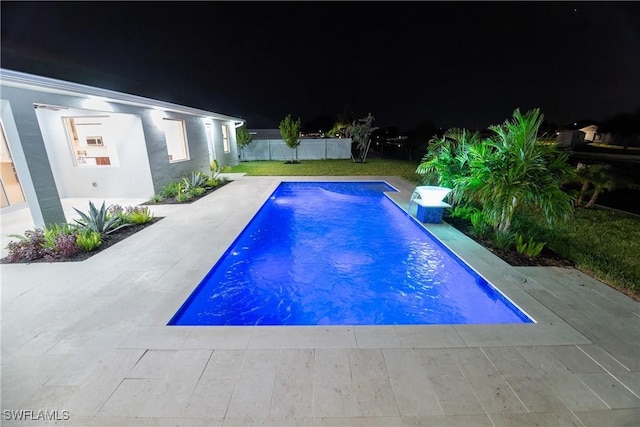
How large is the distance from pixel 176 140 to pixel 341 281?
Result: 398 inches

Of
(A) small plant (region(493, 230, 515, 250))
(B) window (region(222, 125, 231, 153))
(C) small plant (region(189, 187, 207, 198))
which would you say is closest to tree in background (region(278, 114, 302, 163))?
(B) window (region(222, 125, 231, 153))

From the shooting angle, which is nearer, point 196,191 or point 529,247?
point 529,247

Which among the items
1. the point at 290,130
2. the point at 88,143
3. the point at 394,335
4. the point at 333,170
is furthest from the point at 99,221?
the point at 290,130

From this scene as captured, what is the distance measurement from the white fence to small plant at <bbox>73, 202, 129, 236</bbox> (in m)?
15.0

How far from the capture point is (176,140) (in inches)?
429

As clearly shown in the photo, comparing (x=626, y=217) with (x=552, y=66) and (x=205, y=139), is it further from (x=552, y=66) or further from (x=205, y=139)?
(x=552, y=66)

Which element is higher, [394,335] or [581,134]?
[581,134]

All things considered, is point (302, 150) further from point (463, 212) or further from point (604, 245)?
point (604, 245)

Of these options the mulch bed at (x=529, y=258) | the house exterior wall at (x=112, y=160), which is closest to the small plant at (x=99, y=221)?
the house exterior wall at (x=112, y=160)

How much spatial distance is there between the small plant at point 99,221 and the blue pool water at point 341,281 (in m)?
2.54

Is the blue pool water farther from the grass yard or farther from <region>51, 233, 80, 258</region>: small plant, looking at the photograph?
<region>51, 233, 80, 258</region>: small plant

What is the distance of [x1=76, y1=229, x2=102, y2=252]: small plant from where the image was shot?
438 centimetres

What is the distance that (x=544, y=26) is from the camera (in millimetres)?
14367

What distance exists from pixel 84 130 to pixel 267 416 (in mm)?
10023
